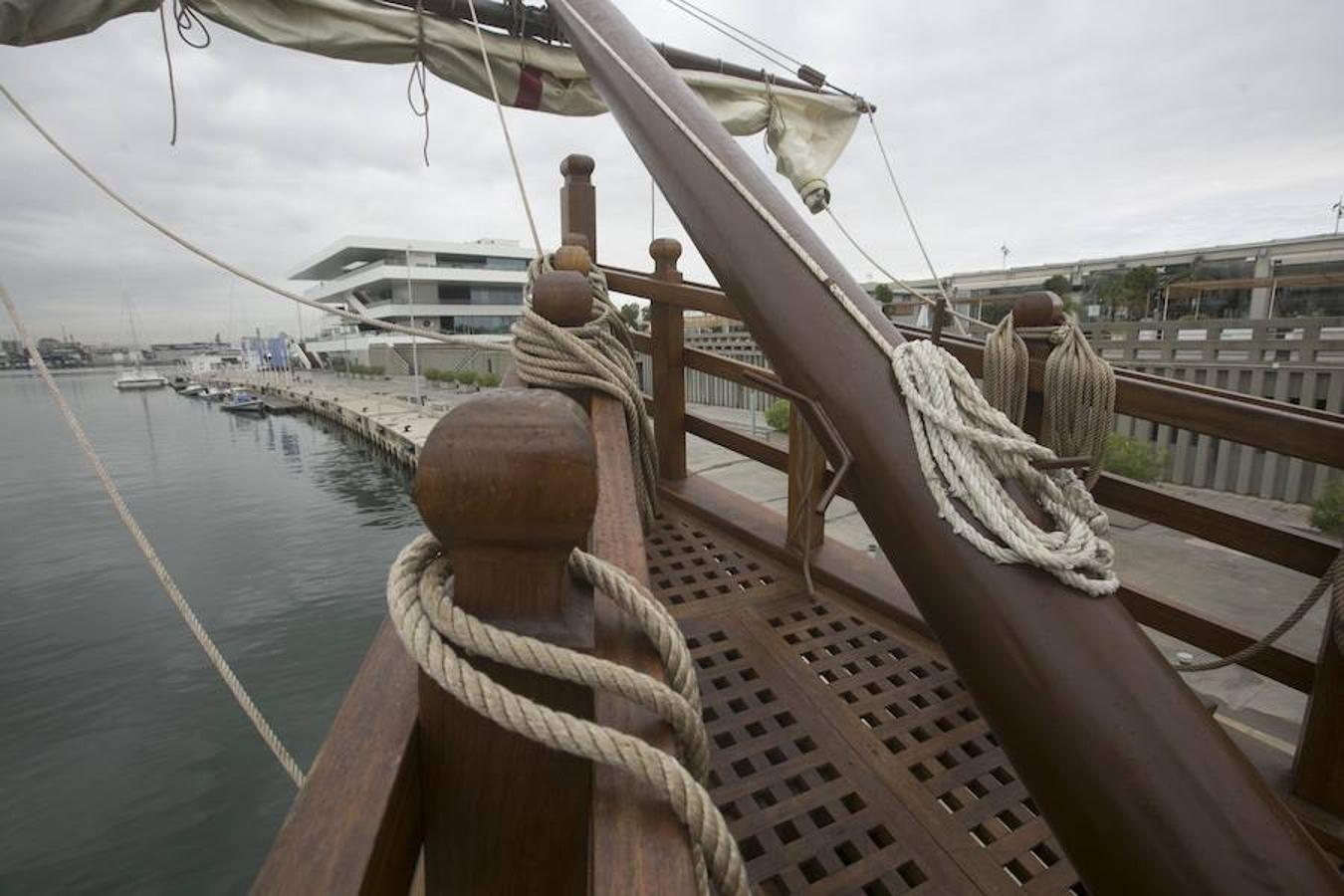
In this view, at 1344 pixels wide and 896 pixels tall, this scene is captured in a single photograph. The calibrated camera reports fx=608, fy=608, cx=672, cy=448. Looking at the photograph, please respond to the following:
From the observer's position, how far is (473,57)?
426 cm

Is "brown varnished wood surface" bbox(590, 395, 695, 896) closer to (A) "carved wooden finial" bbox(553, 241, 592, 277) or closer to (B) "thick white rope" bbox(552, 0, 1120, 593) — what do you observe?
(B) "thick white rope" bbox(552, 0, 1120, 593)

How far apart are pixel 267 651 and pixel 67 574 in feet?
25.0

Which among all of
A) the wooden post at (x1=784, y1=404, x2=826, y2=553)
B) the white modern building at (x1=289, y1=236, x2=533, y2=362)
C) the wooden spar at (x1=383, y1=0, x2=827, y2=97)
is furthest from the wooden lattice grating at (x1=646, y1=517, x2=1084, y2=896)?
the white modern building at (x1=289, y1=236, x2=533, y2=362)

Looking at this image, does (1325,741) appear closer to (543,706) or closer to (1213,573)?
(543,706)

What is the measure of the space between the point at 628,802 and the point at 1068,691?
0.48 meters

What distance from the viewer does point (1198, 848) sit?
1.88 ft

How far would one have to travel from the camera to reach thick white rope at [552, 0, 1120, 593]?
0.70 metres

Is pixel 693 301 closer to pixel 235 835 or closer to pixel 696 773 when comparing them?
pixel 696 773

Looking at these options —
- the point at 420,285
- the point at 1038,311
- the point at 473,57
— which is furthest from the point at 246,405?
the point at 1038,311

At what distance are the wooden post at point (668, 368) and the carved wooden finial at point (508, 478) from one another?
266 cm

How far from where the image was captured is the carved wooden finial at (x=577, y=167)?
2785mm

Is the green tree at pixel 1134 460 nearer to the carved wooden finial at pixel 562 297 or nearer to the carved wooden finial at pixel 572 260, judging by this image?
the carved wooden finial at pixel 572 260

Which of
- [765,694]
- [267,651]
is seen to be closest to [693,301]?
[765,694]

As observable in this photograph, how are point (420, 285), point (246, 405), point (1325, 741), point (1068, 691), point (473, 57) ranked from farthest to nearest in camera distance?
point (420, 285), point (246, 405), point (473, 57), point (1325, 741), point (1068, 691)
